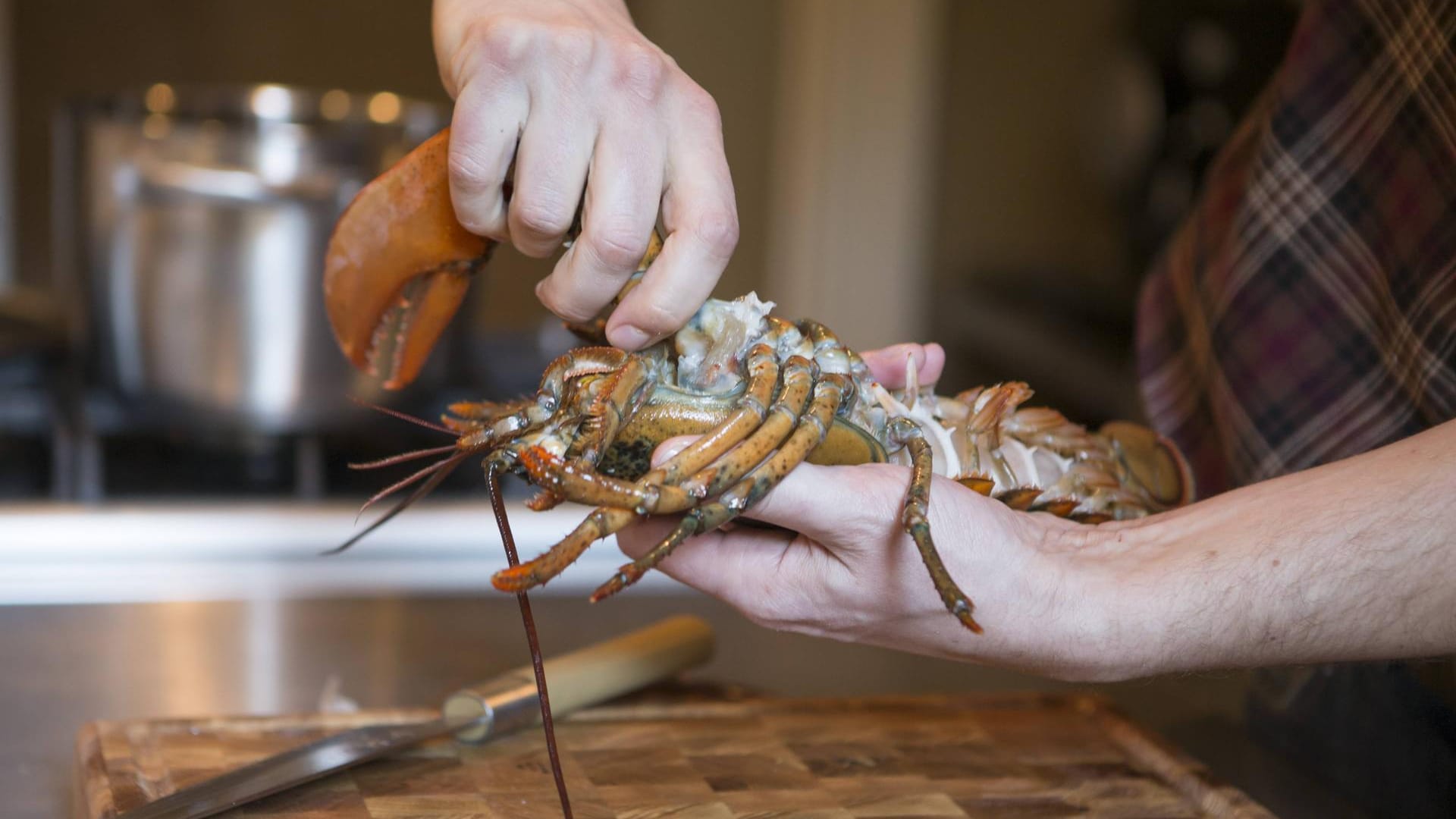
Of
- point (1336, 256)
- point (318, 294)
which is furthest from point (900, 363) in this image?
point (318, 294)

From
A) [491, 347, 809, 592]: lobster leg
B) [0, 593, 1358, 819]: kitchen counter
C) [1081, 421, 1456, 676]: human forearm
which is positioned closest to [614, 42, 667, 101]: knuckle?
[491, 347, 809, 592]: lobster leg

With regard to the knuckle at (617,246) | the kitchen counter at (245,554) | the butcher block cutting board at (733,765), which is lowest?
the butcher block cutting board at (733,765)

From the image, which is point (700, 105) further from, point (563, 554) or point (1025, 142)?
point (1025, 142)

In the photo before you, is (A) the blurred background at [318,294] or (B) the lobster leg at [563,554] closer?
(B) the lobster leg at [563,554]

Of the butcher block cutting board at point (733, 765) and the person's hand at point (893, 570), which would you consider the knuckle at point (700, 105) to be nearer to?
the person's hand at point (893, 570)

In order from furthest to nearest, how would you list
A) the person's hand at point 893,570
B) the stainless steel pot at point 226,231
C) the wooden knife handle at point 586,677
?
the stainless steel pot at point 226,231 → the wooden knife handle at point 586,677 → the person's hand at point 893,570

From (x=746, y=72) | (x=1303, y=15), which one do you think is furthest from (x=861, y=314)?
(x=1303, y=15)

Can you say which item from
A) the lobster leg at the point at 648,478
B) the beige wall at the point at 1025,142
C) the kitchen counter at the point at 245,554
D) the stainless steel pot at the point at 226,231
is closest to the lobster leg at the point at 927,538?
the lobster leg at the point at 648,478
